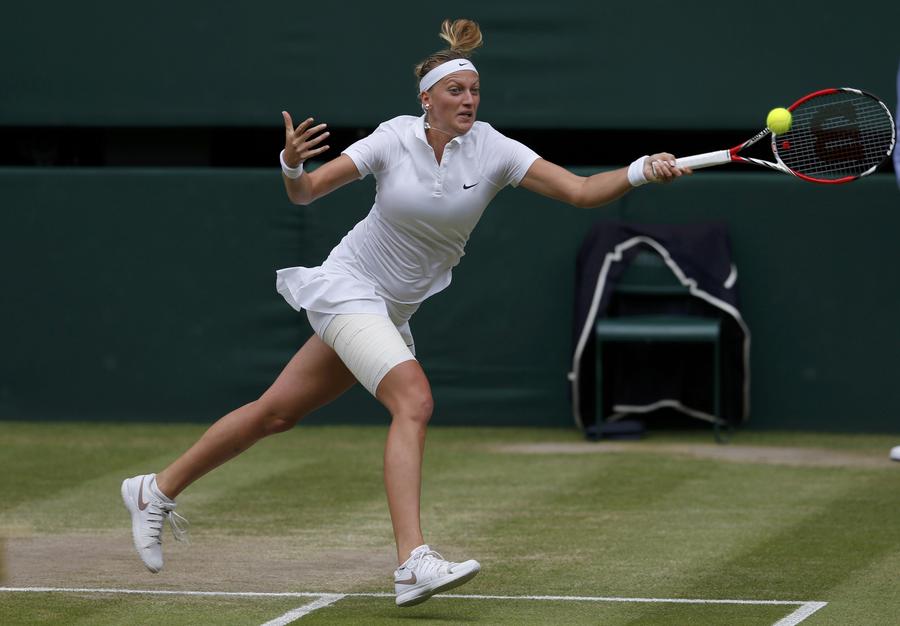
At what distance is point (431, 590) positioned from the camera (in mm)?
4797

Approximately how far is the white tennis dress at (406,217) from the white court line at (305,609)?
0.84 metres

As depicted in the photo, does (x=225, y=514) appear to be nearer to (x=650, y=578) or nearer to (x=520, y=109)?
(x=650, y=578)

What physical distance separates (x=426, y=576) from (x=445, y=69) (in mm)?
1672

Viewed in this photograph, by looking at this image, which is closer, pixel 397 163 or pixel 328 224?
pixel 397 163

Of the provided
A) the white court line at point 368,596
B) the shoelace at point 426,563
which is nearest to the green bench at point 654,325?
the white court line at point 368,596

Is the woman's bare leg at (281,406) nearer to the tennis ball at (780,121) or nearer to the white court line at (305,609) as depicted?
the white court line at (305,609)

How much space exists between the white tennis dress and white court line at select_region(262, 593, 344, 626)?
837 millimetres

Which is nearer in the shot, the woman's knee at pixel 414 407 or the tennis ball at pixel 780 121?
the woman's knee at pixel 414 407

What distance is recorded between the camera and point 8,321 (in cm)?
984

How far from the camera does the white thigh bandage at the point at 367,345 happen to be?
5.18 meters

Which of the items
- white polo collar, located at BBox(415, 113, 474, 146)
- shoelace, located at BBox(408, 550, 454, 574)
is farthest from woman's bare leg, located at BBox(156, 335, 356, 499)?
shoelace, located at BBox(408, 550, 454, 574)

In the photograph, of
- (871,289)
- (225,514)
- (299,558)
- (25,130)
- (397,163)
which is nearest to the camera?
(397,163)

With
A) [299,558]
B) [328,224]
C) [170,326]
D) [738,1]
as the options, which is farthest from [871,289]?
[299,558]

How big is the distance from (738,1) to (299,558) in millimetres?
4938
